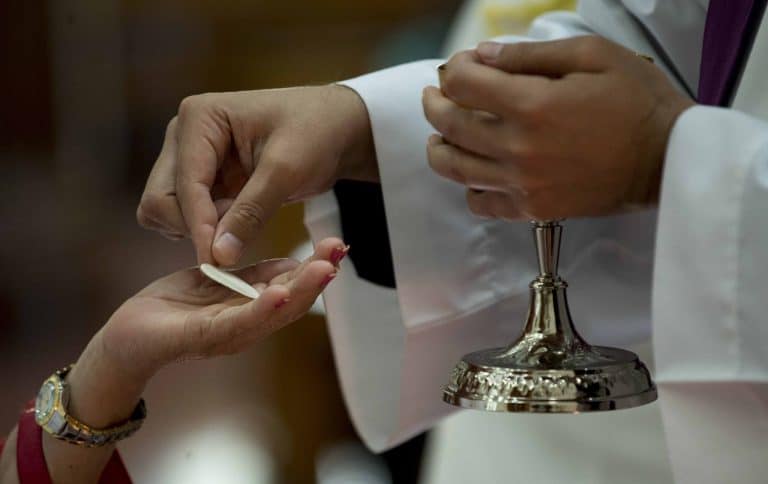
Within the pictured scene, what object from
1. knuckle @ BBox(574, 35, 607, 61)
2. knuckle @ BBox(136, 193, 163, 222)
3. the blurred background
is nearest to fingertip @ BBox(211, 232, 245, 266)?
knuckle @ BBox(136, 193, 163, 222)

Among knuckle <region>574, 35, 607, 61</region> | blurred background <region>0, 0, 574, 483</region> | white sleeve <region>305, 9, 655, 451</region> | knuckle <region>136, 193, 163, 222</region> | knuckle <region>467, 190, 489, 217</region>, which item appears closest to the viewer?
knuckle <region>574, 35, 607, 61</region>

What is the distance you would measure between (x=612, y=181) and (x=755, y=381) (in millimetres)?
184

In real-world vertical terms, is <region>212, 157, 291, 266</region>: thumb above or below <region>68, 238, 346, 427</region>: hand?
above

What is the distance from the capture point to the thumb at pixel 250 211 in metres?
1.00

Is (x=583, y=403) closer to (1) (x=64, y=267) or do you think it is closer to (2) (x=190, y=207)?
(2) (x=190, y=207)

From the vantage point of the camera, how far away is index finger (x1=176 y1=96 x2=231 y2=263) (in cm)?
101

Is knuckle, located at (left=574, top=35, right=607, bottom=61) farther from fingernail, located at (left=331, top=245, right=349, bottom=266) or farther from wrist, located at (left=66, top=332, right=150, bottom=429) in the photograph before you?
wrist, located at (left=66, top=332, right=150, bottom=429)

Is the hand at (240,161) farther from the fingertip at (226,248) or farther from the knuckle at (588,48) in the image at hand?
the knuckle at (588,48)

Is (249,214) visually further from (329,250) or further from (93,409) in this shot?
(93,409)

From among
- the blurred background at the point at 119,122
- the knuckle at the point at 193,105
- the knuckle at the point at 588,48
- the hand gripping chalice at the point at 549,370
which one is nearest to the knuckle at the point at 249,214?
the knuckle at the point at 193,105

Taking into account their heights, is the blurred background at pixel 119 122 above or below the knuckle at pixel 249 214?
below

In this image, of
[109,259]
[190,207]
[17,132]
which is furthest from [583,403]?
[17,132]

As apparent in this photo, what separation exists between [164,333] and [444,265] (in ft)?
1.13

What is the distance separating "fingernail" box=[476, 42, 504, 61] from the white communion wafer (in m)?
0.29
